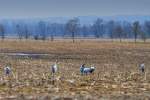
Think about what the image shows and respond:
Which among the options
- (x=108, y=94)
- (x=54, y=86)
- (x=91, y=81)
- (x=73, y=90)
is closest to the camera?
(x=108, y=94)

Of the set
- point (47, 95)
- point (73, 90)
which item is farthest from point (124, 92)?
point (47, 95)

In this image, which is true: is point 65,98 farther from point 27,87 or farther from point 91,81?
point 91,81

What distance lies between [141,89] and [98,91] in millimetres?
2121

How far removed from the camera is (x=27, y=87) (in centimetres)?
2056

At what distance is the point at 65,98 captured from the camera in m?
17.5

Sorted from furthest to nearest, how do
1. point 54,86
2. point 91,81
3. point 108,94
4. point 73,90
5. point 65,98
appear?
point 91,81 → point 54,86 → point 73,90 → point 108,94 → point 65,98

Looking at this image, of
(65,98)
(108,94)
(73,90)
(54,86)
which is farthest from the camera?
(54,86)

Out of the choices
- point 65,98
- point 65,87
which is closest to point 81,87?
point 65,87

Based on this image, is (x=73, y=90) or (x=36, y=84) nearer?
(x=73, y=90)

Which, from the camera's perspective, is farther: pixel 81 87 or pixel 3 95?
pixel 81 87

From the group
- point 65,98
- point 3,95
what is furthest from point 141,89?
point 3,95

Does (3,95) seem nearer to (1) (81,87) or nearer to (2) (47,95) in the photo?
(2) (47,95)

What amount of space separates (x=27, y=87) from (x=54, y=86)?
133 cm

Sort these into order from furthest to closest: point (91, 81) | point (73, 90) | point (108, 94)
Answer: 1. point (91, 81)
2. point (73, 90)
3. point (108, 94)
